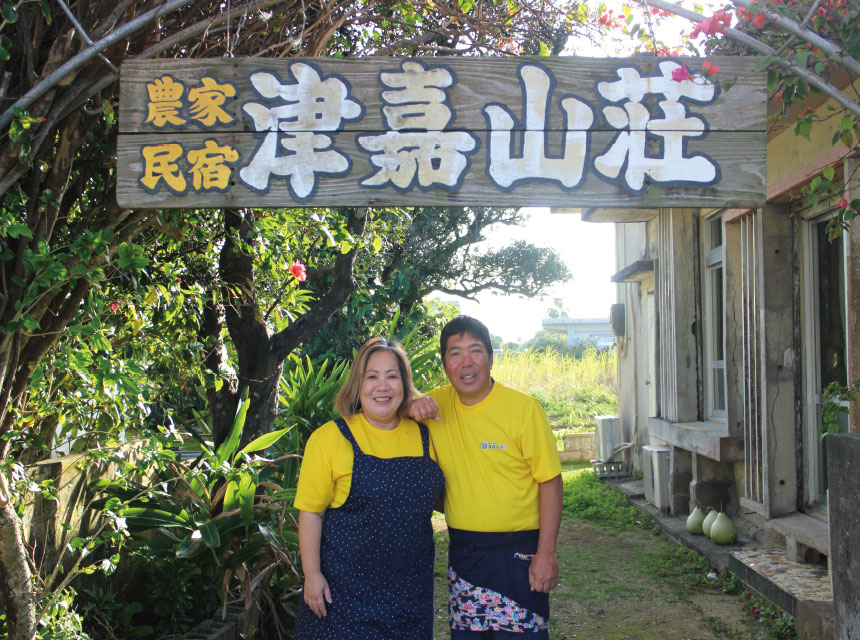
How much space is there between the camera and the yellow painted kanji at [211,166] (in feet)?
8.84

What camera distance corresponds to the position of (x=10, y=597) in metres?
2.68

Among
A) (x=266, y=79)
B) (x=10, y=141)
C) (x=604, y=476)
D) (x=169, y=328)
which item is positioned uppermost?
(x=266, y=79)

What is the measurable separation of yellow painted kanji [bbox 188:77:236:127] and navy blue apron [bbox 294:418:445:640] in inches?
47.6

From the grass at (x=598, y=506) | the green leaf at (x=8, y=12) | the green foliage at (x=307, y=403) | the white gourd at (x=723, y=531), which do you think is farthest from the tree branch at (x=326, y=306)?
the grass at (x=598, y=506)

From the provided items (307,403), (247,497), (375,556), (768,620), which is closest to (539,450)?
(375,556)

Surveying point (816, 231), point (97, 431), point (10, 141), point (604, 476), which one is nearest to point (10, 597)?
point (97, 431)

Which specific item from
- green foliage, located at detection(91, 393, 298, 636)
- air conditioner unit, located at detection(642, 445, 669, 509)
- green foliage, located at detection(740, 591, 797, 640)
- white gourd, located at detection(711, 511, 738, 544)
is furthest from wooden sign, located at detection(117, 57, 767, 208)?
air conditioner unit, located at detection(642, 445, 669, 509)

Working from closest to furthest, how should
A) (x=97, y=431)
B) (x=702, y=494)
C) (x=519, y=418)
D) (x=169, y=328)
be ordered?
(x=519, y=418)
(x=97, y=431)
(x=169, y=328)
(x=702, y=494)

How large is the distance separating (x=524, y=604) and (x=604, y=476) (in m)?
7.27

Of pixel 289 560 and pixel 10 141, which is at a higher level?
pixel 10 141

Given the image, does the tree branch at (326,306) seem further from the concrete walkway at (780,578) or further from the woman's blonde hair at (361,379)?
the concrete walkway at (780,578)

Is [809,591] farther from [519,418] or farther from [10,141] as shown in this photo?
[10,141]

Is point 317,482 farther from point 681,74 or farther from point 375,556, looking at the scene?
point 681,74

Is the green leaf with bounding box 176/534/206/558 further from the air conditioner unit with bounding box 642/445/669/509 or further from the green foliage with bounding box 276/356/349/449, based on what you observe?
the air conditioner unit with bounding box 642/445/669/509
